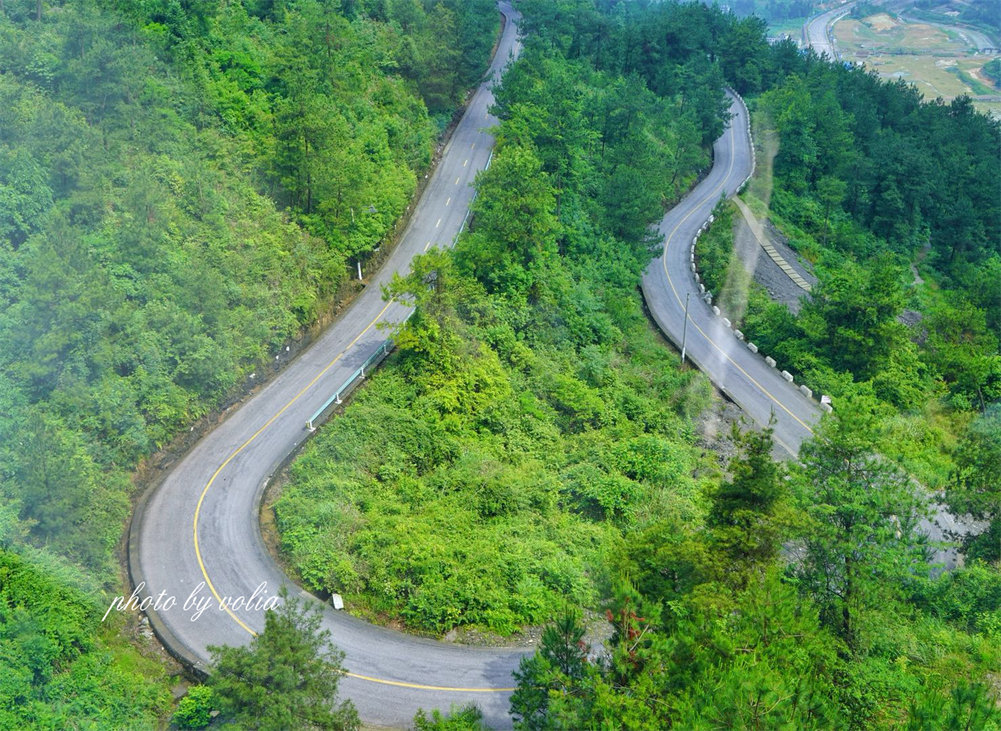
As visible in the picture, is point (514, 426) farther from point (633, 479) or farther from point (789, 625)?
point (789, 625)

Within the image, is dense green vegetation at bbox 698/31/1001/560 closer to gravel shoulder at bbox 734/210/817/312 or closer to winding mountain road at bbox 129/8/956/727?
gravel shoulder at bbox 734/210/817/312

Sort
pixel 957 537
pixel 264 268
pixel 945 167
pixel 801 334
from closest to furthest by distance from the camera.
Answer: pixel 957 537 → pixel 264 268 → pixel 801 334 → pixel 945 167

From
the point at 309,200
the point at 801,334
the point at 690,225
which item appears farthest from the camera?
the point at 690,225

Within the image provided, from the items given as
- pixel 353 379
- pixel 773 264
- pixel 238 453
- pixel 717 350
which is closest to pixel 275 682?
pixel 238 453

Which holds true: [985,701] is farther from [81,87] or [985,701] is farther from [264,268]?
[81,87]

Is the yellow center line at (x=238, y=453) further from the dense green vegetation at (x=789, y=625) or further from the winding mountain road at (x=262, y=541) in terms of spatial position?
the dense green vegetation at (x=789, y=625)

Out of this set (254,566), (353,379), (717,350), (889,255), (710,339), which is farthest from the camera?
(889,255)

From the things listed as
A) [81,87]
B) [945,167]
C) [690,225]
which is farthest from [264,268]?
[945,167]
